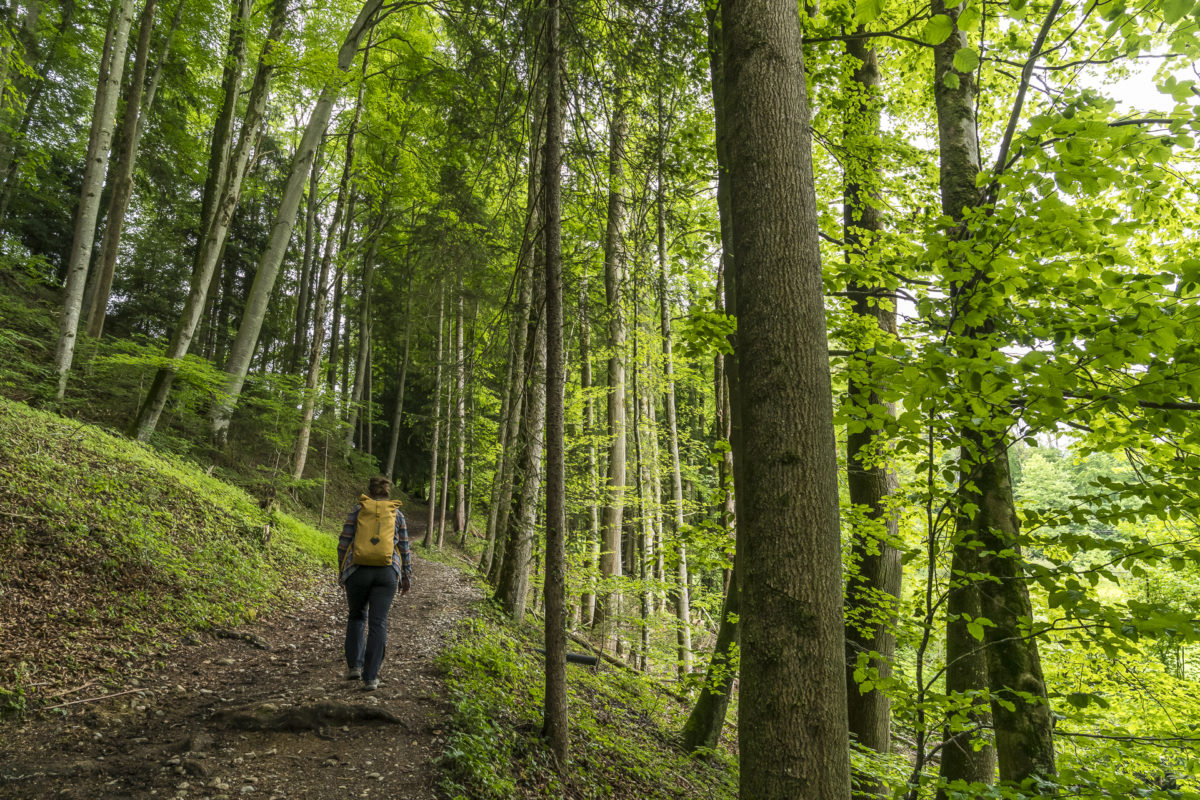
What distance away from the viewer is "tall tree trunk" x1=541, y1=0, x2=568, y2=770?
449cm

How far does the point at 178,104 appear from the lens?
1705 centimetres

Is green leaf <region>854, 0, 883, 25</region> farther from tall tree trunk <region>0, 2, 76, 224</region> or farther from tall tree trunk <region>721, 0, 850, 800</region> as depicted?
tall tree trunk <region>0, 2, 76, 224</region>

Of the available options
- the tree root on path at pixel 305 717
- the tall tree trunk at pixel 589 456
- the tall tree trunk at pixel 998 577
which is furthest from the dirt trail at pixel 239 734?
the tall tree trunk at pixel 589 456

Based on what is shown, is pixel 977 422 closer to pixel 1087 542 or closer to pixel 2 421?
pixel 1087 542

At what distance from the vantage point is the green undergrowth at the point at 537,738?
4.02m

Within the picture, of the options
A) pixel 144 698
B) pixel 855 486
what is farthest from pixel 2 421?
pixel 855 486

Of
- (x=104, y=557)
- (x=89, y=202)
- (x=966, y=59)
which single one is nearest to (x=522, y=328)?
(x=104, y=557)

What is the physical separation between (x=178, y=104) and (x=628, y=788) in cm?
2136

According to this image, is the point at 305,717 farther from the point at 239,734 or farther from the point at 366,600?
the point at 366,600

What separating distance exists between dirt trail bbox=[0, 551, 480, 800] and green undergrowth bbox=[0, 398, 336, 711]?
37 cm

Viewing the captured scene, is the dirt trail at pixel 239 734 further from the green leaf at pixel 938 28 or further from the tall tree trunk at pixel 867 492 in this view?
the green leaf at pixel 938 28

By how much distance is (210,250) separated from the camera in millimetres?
10492

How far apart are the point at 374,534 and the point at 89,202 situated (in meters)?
9.48

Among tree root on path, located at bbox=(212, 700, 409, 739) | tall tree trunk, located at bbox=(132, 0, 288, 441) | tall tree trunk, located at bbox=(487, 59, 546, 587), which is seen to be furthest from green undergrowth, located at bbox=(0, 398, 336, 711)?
tall tree trunk, located at bbox=(487, 59, 546, 587)
